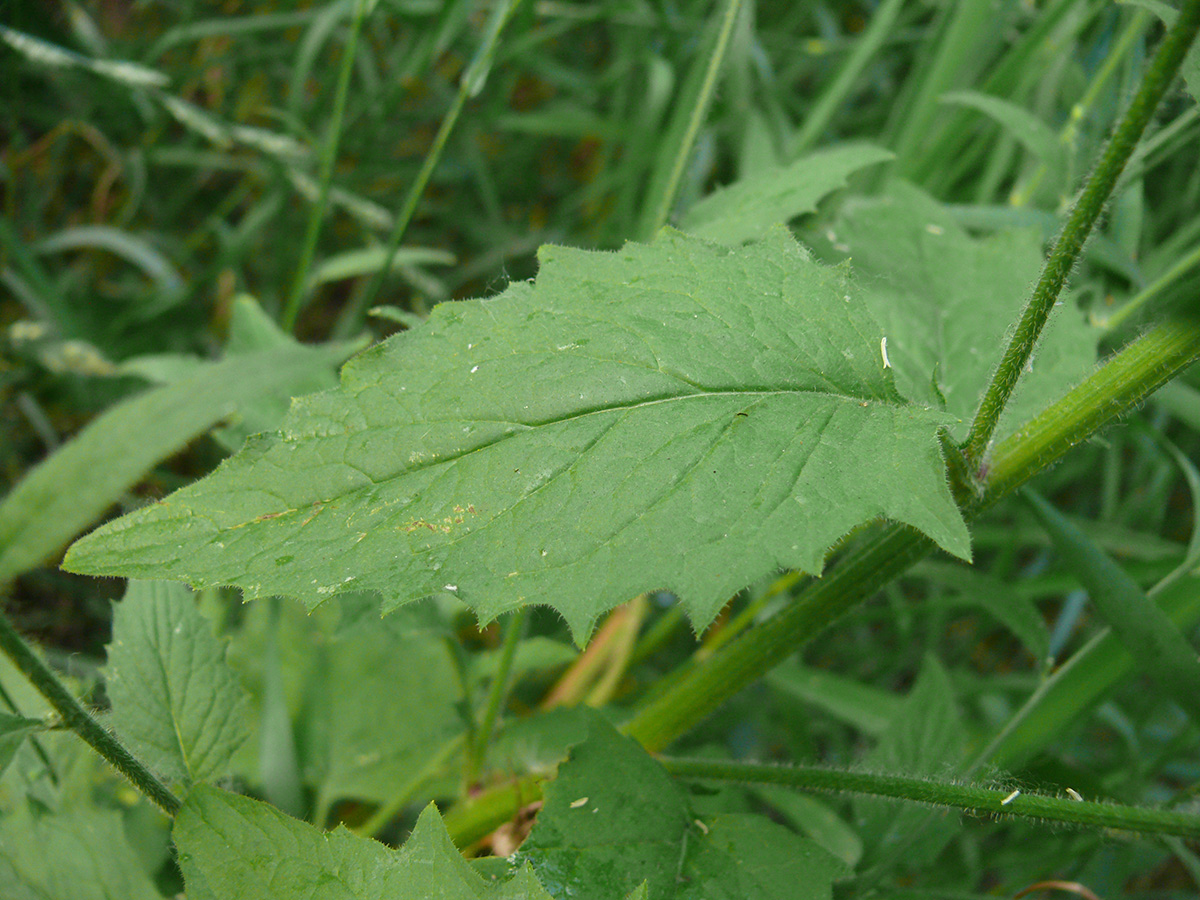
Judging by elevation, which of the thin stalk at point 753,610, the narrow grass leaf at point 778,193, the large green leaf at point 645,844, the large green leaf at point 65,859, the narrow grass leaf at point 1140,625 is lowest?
the large green leaf at point 65,859

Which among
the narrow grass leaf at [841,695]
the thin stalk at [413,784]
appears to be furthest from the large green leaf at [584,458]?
the narrow grass leaf at [841,695]

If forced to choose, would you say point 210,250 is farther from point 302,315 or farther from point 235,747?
point 235,747

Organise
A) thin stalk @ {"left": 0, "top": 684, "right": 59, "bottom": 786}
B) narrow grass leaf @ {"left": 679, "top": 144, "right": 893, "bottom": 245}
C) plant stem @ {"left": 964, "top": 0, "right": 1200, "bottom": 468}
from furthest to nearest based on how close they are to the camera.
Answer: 1. narrow grass leaf @ {"left": 679, "top": 144, "right": 893, "bottom": 245}
2. thin stalk @ {"left": 0, "top": 684, "right": 59, "bottom": 786}
3. plant stem @ {"left": 964, "top": 0, "right": 1200, "bottom": 468}

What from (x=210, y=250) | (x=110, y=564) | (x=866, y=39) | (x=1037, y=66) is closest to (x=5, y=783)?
(x=110, y=564)

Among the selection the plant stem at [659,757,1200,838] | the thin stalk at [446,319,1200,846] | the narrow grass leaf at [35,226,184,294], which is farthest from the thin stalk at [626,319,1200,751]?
the narrow grass leaf at [35,226,184,294]

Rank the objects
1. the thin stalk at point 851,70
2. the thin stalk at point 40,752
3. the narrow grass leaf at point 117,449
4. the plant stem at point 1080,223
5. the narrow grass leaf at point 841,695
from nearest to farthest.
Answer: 1. the plant stem at point 1080,223
2. the narrow grass leaf at point 117,449
3. the thin stalk at point 40,752
4. the narrow grass leaf at point 841,695
5. the thin stalk at point 851,70

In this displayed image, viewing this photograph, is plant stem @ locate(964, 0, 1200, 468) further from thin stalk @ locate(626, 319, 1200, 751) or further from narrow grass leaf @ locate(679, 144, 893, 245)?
narrow grass leaf @ locate(679, 144, 893, 245)

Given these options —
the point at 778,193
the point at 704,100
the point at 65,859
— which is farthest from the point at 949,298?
the point at 65,859

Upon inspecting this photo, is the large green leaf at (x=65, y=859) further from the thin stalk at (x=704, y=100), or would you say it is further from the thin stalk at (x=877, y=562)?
the thin stalk at (x=704, y=100)
